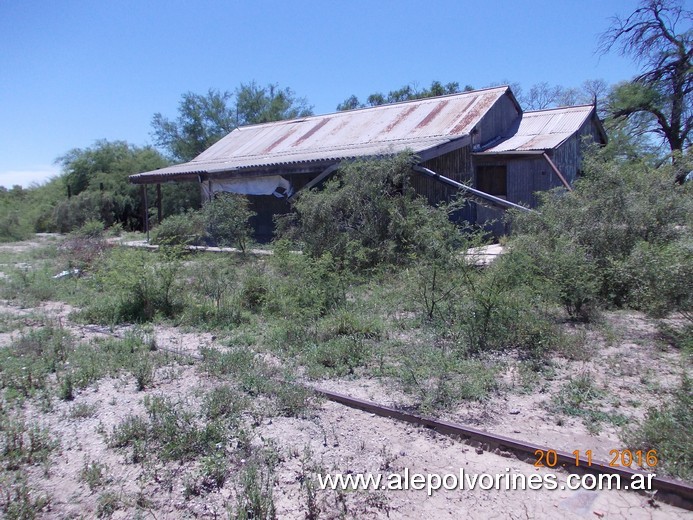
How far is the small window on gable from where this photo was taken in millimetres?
17234

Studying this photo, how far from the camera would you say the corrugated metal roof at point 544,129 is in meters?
16.6

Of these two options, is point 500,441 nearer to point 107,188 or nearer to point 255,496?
point 255,496

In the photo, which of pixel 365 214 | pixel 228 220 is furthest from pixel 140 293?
pixel 365 214

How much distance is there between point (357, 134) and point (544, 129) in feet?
21.6

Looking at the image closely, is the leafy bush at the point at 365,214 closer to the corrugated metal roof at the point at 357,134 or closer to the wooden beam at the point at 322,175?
the corrugated metal roof at the point at 357,134

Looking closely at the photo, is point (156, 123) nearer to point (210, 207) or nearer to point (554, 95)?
point (210, 207)

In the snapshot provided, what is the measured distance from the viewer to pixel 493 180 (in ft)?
57.2

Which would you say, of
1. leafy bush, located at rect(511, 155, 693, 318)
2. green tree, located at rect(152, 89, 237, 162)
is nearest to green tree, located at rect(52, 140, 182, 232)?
green tree, located at rect(152, 89, 237, 162)

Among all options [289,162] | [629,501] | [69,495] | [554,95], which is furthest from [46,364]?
[554,95]

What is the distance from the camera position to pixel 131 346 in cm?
746

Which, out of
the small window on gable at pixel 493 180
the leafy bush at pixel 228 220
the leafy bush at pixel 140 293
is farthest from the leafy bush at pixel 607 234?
the leafy bush at pixel 228 220

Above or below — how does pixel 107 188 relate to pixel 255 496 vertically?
above
